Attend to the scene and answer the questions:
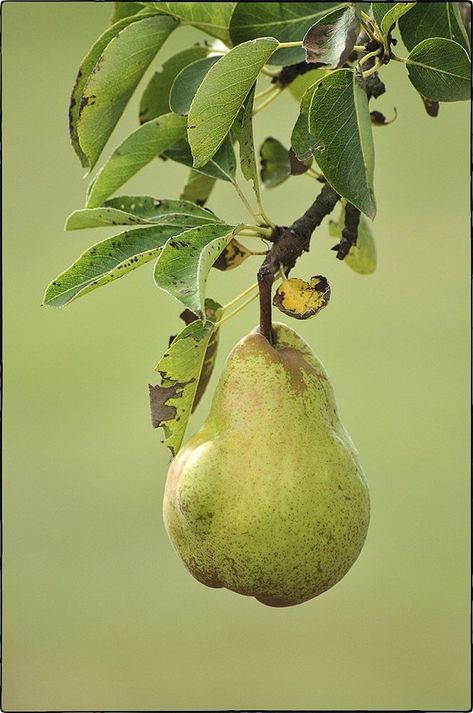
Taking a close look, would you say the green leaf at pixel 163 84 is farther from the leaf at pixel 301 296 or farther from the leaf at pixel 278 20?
the leaf at pixel 301 296

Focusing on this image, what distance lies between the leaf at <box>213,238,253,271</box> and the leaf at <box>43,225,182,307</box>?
0.13m

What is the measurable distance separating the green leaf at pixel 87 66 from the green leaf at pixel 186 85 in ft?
0.19

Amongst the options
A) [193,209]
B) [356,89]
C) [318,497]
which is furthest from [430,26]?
[318,497]

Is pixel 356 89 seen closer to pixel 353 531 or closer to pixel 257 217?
pixel 257 217

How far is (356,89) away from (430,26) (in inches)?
4.2

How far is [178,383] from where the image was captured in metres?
0.73

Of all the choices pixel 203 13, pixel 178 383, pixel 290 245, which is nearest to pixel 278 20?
pixel 203 13

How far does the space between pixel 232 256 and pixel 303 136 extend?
0.18 meters

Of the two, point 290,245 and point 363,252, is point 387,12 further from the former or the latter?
point 363,252

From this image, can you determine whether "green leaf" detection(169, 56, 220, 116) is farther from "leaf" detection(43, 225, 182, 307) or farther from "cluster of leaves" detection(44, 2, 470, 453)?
"leaf" detection(43, 225, 182, 307)

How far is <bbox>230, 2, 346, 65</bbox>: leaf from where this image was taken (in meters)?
0.75

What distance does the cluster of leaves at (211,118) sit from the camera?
2.11 ft

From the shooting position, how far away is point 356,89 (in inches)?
25.8

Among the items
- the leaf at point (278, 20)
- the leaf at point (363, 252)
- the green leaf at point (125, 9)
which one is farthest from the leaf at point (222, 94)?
the leaf at point (363, 252)
